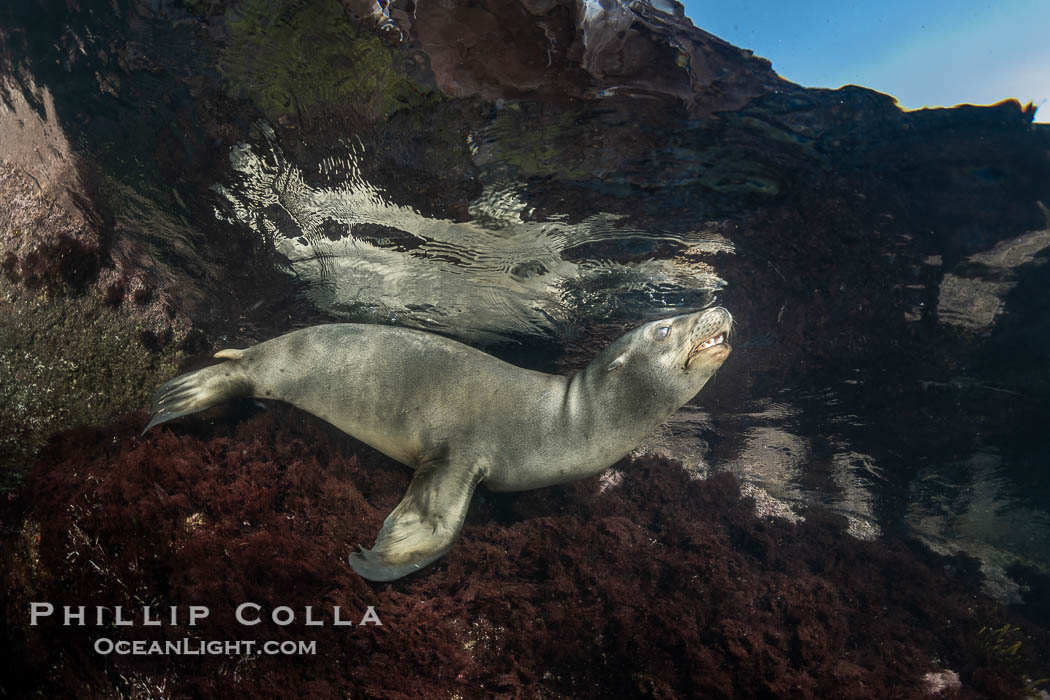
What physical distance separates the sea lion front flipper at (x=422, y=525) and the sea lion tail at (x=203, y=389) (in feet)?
6.30

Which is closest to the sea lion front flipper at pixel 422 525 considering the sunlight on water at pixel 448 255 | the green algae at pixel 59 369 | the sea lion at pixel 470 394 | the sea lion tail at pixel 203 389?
the sea lion at pixel 470 394

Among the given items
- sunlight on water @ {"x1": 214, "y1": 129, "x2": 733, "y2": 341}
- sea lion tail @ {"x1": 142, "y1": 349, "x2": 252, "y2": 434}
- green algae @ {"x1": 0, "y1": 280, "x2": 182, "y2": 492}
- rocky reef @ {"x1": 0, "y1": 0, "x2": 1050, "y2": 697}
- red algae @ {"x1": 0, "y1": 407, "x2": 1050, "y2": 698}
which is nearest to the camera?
red algae @ {"x1": 0, "y1": 407, "x2": 1050, "y2": 698}

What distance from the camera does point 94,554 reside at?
252 cm

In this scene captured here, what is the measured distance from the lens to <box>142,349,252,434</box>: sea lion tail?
11.1 ft

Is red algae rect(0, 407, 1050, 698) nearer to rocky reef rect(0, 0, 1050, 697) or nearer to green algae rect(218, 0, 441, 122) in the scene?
rocky reef rect(0, 0, 1050, 697)

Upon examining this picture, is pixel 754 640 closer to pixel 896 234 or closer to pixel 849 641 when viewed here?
pixel 849 641

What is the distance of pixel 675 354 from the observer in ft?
10.5

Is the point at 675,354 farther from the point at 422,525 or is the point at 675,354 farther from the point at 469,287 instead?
the point at 469,287

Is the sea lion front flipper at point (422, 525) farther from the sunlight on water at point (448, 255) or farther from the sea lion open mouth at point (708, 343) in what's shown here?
the sunlight on water at point (448, 255)

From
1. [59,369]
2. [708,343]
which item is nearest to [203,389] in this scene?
[59,369]

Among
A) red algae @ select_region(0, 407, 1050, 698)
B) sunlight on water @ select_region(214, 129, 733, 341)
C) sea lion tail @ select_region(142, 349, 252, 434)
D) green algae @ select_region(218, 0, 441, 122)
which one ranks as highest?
green algae @ select_region(218, 0, 441, 122)

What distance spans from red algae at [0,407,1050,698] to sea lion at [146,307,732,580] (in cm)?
38

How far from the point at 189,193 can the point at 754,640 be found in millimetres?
5953

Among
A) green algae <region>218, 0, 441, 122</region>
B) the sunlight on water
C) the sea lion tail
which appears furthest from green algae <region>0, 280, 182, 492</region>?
green algae <region>218, 0, 441, 122</region>
